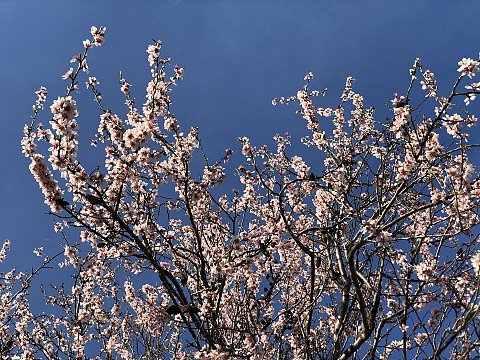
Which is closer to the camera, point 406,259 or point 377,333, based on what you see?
point 377,333

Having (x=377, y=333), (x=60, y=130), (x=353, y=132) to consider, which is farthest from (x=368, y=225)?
(x=353, y=132)

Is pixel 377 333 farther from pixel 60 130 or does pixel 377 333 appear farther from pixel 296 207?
pixel 60 130

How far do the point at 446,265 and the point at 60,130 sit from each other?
15.7 ft

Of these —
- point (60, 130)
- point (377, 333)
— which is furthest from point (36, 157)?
point (377, 333)

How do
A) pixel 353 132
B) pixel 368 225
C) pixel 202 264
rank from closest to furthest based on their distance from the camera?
pixel 368 225 < pixel 202 264 < pixel 353 132

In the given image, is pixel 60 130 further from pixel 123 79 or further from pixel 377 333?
pixel 377 333

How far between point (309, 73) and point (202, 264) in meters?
4.71

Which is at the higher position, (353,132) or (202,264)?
(353,132)

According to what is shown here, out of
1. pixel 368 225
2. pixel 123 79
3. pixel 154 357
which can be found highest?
pixel 123 79

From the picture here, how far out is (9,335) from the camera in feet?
29.7

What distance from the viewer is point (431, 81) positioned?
6.46 metres

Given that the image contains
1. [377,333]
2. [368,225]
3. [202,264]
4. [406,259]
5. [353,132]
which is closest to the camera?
[368,225]

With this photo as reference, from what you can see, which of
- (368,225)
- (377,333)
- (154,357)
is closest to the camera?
(368,225)

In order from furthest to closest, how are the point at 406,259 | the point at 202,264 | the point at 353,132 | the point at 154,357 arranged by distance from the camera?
the point at 353,132 < the point at 154,357 < the point at 406,259 < the point at 202,264
